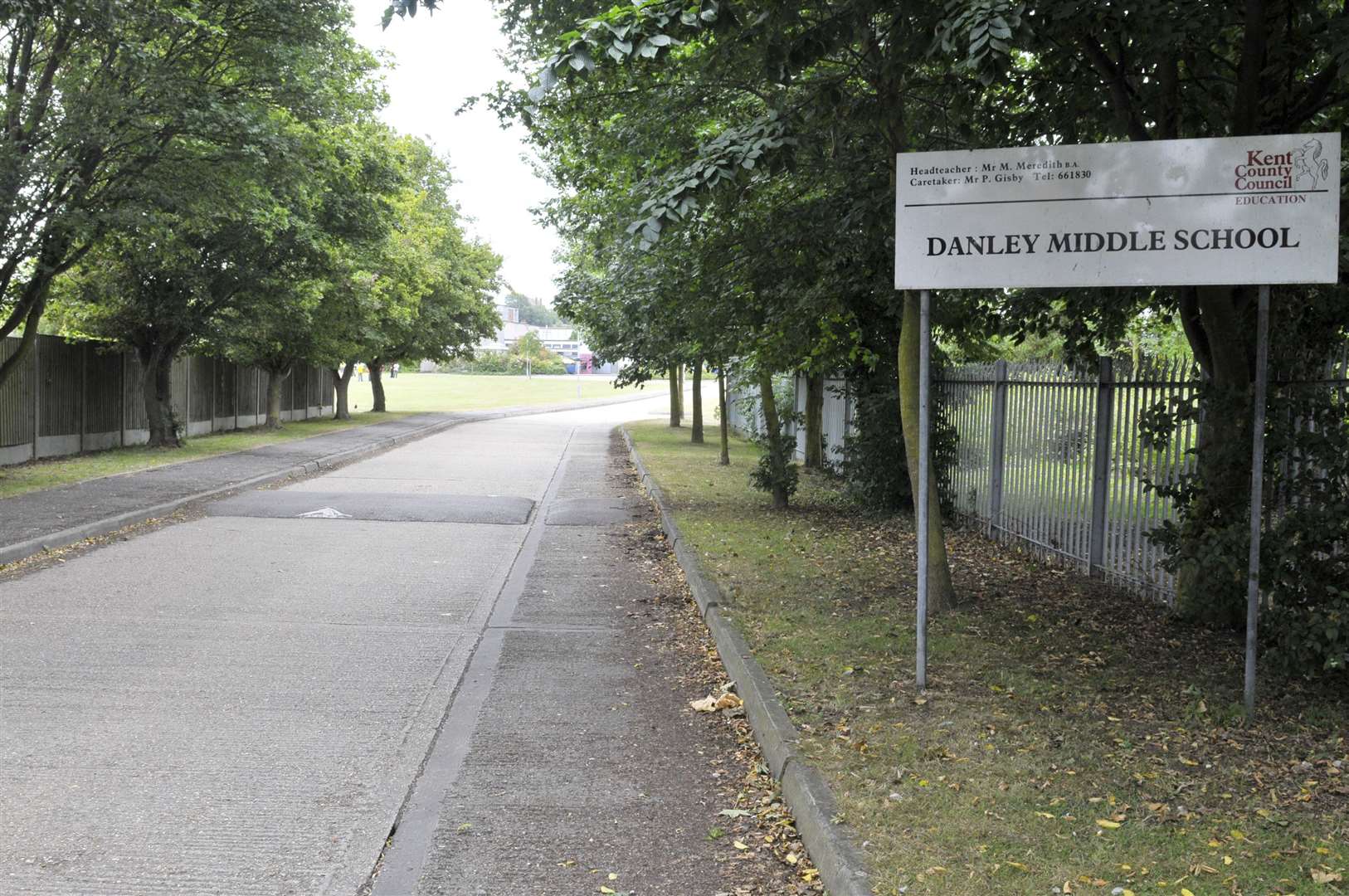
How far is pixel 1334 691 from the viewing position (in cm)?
612

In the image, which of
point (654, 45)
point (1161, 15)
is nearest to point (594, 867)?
point (654, 45)

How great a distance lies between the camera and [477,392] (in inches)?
3319

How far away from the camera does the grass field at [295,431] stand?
59.0 ft

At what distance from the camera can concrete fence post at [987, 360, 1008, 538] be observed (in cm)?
1238

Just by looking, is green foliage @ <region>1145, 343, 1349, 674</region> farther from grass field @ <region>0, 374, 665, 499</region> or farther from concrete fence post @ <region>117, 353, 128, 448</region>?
concrete fence post @ <region>117, 353, 128, 448</region>

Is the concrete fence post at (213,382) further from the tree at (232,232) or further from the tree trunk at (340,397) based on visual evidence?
the tree trunk at (340,397)

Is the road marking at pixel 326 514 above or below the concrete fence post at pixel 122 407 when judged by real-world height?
below

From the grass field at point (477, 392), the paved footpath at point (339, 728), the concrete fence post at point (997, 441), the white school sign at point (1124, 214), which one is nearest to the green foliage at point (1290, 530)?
the white school sign at point (1124, 214)

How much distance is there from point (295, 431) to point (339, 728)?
28.3 meters

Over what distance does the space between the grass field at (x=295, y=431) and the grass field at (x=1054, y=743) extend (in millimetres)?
12173

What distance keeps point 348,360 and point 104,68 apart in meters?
28.4

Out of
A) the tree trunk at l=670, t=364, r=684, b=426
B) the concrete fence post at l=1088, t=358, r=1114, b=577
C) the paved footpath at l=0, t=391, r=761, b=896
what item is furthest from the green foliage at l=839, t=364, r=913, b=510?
the tree trunk at l=670, t=364, r=684, b=426

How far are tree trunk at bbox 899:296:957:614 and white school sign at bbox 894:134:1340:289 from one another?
2118 millimetres

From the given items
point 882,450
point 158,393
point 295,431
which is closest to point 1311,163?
point 882,450
